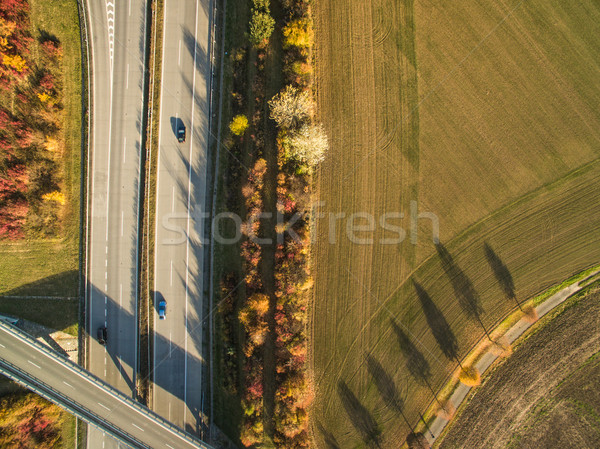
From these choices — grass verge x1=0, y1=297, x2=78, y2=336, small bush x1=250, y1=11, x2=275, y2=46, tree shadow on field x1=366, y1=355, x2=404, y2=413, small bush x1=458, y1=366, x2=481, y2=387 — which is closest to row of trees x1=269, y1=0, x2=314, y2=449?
small bush x1=250, y1=11, x2=275, y2=46

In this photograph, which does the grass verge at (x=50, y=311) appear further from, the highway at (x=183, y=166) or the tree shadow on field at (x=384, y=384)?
the tree shadow on field at (x=384, y=384)

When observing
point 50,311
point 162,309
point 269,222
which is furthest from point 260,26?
point 50,311

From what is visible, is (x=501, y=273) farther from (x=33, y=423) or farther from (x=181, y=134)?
(x=33, y=423)

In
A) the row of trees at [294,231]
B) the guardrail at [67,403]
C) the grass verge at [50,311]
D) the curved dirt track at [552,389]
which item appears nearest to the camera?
the guardrail at [67,403]

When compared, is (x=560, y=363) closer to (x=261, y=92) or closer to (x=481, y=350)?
(x=481, y=350)

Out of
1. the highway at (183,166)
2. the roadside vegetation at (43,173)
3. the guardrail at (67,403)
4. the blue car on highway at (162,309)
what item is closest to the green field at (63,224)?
the roadside vegetation at (43,173)
